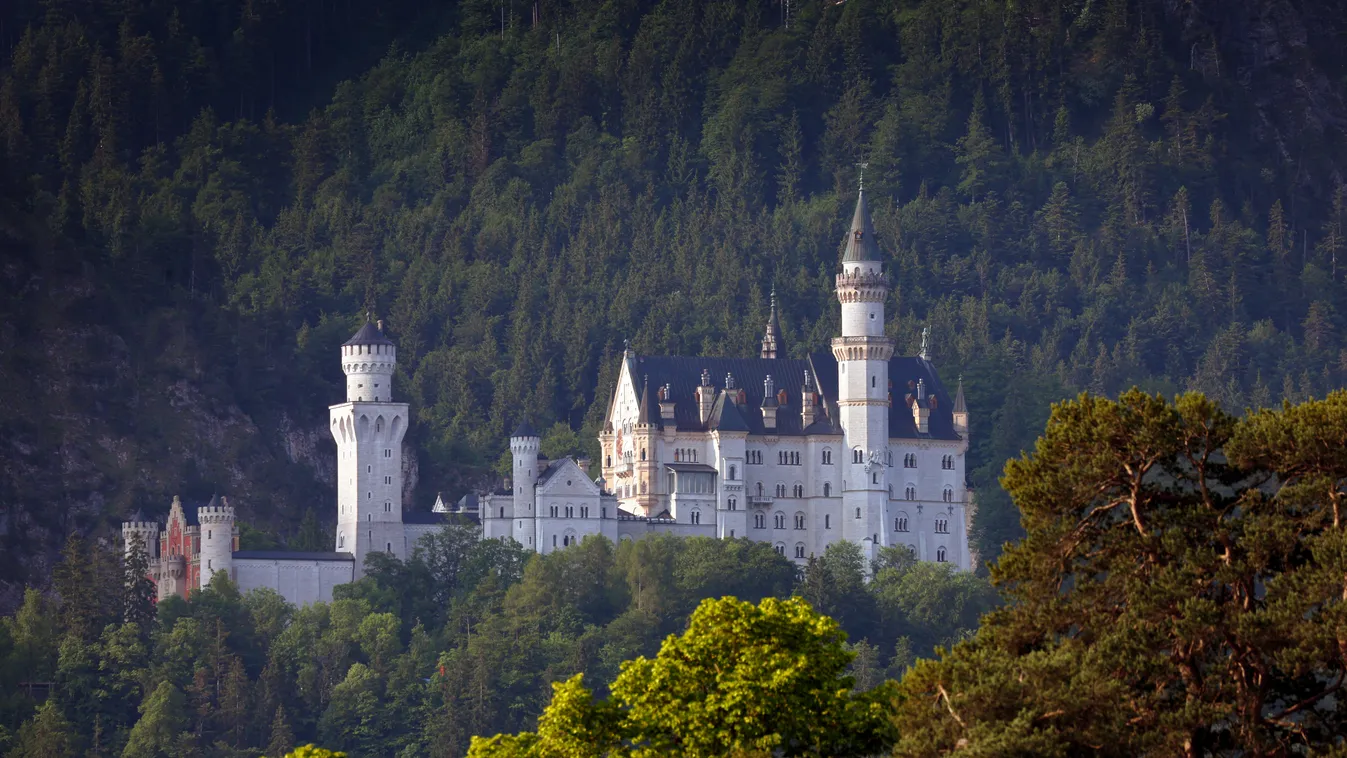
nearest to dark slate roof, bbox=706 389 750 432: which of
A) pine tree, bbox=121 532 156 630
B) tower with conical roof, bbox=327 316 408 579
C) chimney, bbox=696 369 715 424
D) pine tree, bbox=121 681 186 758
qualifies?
chimney, bbox=696 369 715 424

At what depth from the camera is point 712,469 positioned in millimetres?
130750

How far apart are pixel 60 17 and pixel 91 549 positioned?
74.5 m

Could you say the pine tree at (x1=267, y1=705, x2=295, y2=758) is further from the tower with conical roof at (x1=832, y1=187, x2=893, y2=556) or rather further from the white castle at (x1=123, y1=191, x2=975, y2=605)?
the tower with conical roof at (x1=832, y1=187, x2=893, y2=556)

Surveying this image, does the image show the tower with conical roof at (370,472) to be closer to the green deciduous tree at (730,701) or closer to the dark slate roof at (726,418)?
the dark slate roof at (726,418)

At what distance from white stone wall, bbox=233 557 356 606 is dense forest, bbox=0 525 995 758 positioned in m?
0.94

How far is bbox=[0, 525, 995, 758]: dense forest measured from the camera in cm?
12244

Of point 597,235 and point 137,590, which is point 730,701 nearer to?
point 137,590

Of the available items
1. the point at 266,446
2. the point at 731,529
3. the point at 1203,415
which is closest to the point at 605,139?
the point at 266,446

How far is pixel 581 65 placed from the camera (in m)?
197

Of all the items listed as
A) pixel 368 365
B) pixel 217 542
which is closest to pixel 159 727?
pixel 217 542

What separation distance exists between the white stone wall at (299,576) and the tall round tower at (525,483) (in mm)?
6511

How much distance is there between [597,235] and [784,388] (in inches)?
1860

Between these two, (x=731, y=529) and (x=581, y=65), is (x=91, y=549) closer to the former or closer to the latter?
(x=731, y=529)

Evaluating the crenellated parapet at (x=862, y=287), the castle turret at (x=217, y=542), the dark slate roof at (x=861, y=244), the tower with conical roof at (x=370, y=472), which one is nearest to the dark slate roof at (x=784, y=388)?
the crenellated parapet at (x=862, y=287)
